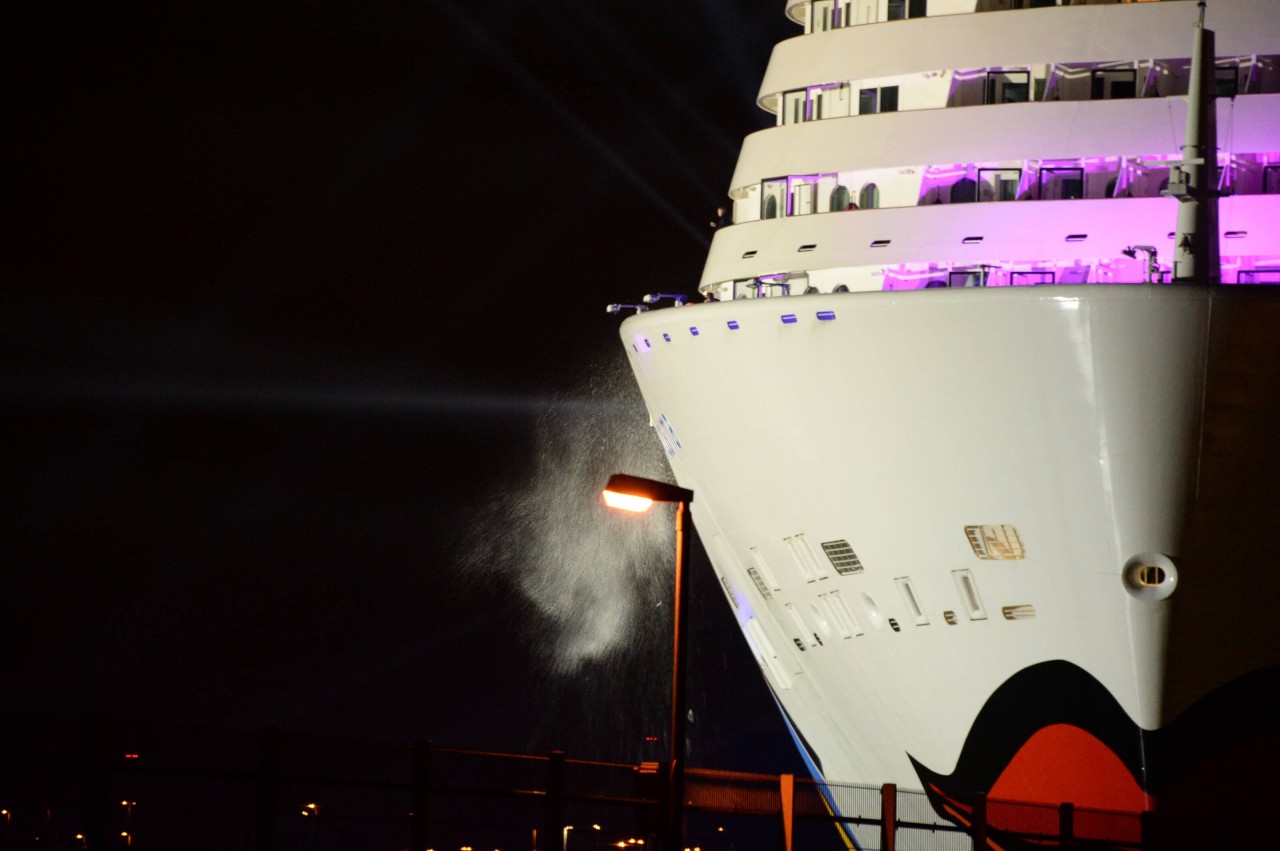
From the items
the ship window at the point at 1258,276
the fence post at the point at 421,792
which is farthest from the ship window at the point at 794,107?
the fence post at the point at 421,792

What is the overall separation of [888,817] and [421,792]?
5355 millimetres

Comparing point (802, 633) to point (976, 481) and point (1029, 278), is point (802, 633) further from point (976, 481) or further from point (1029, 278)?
point (1029, 278)

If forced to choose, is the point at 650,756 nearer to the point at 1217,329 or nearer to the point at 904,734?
the point at 904,734

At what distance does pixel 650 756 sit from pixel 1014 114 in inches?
1407

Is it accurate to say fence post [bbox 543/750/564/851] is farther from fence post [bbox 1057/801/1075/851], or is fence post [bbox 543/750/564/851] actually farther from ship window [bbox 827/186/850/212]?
ship window [bbox 827/186/850/212]

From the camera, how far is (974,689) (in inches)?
728

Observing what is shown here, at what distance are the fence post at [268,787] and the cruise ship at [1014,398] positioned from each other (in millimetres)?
7019

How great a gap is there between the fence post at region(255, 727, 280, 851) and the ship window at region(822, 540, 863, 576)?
7031 mm

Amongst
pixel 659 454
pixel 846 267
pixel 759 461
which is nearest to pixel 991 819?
pixel 759 461

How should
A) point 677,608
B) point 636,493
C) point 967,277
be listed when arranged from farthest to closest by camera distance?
1. point 967,277
2. point 677,608
3. point 636,493

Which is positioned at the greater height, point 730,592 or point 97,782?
point 730,592

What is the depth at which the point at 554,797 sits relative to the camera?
14805mm

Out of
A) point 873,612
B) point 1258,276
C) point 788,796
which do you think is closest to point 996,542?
point 873,612

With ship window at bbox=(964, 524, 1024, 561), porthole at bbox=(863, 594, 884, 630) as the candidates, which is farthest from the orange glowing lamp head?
porthole at bbox=(863, 594, 884, 630)
